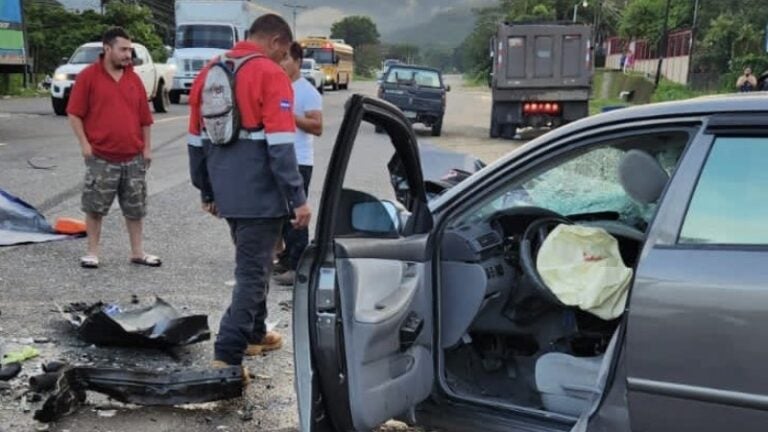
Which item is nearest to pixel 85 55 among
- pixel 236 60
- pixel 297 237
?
pixel 297 237

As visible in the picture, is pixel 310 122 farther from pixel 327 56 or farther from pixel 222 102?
pixel 327 56

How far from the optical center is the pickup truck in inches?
750

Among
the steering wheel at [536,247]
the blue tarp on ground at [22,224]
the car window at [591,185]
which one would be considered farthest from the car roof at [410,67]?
the steering wheel at [536,247]

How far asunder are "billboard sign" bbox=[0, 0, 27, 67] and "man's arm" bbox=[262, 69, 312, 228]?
41.6 ft

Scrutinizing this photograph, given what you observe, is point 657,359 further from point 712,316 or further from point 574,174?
point 574,174

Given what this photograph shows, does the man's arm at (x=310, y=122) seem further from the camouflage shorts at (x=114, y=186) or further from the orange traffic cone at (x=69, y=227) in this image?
the orange traffic cone at (x=69, y=227)

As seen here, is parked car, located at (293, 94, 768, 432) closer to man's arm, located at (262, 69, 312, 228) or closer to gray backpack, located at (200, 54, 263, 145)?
man's arm, located at (262, 69, 312, 228)

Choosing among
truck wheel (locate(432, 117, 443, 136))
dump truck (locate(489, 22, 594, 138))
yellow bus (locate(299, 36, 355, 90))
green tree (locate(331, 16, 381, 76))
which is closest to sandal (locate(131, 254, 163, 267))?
dump truck (locate(489, 22, 594, 138))

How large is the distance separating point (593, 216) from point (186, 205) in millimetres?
6449

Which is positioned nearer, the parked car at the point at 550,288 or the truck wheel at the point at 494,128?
the parked car at the point at 550,288

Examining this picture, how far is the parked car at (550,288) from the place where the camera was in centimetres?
242

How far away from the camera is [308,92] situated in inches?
223

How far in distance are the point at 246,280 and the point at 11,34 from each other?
13.1 meters

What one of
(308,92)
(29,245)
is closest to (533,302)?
(308,92)
